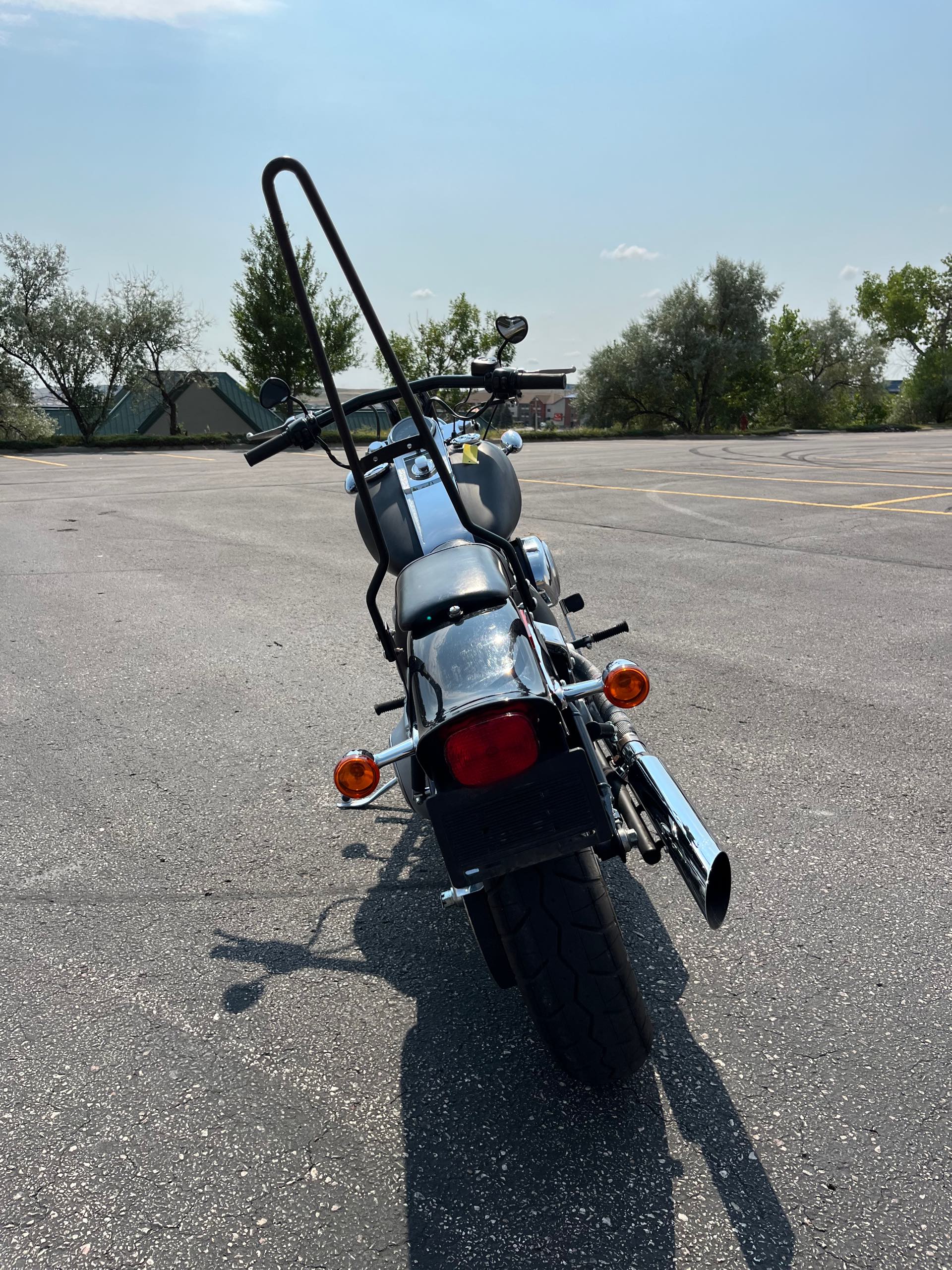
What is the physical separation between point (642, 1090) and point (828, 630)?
4118 mm

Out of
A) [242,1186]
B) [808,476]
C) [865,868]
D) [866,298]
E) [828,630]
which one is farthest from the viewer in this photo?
[866,298]

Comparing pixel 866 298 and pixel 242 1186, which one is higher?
pixel 866 298

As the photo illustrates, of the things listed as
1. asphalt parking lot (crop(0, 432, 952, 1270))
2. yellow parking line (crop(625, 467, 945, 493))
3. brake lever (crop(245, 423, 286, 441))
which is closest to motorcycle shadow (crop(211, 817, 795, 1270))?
asphalt parking lot (crop(0, 432, 952, 1270))

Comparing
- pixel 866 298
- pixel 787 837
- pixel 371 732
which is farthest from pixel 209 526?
pixel 866 298

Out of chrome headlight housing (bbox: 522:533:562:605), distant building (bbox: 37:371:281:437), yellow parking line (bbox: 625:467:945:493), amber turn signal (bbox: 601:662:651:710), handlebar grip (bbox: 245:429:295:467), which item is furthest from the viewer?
distant building (bbox: 37:371:281:437)

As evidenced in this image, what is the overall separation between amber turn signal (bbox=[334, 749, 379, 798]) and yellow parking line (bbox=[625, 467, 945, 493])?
12.8 m

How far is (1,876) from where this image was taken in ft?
10.3

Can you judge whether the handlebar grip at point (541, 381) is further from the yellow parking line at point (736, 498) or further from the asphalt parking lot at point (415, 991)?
the yellow parking line at point (736, 498)

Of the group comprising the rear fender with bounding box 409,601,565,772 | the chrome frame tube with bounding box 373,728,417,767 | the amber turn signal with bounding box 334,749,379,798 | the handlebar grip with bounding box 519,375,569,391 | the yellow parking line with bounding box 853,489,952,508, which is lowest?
the yellow parking line with bounding box 853,489,952,508

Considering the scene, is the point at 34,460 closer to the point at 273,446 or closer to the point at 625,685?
the point at 273,446

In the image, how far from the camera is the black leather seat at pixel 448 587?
2.19 metres

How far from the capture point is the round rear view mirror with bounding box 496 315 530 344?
342 cm

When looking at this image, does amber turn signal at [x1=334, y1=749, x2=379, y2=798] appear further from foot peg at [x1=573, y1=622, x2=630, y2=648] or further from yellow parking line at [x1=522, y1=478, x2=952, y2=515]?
yellow parking line at [x1=522, y1=478, x2=952, y2=515]

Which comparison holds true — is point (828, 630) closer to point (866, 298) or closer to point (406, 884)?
point (406, 884)
